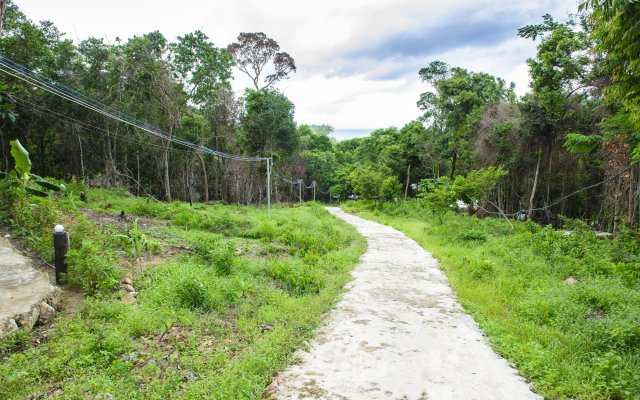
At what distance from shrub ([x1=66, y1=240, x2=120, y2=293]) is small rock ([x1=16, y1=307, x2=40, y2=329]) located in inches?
37.6

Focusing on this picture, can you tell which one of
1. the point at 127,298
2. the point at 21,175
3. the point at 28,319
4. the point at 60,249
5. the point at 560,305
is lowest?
the point at 560,305

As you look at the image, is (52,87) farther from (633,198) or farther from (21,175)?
(633,198)

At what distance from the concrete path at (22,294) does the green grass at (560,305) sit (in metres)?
5.84

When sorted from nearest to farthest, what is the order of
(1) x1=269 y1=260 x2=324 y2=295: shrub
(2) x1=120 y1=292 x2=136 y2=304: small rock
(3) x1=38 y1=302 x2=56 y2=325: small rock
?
(3) x1=38 y1=302 x2=56 y2=325: small rock
(2) x1=120 y1=292 x2=136 y2=304: small rock
(1) x1=269 y1=260 x2=324 y2=295: shrub

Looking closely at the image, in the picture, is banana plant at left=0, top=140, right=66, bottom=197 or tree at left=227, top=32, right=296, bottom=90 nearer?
banana plant at left=0, top=140, right=66, bottom=197

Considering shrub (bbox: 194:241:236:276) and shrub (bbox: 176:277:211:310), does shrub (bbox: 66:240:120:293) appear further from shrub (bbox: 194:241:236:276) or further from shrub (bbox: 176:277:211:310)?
shrub (bbox: 194:241:236:276)

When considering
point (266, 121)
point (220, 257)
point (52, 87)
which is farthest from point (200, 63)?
point (220, 257)

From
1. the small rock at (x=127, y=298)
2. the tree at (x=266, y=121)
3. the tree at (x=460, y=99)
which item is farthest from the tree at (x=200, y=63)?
the small rock at (x=127, y=298)

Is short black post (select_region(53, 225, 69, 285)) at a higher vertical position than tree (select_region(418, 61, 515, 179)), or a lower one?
lower

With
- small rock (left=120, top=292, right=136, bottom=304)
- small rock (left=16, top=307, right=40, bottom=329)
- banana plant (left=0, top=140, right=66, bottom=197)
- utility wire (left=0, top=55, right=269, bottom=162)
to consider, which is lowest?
small rock (left=120, top=292, right=136, bottom=304)

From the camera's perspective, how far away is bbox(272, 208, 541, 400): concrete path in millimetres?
3516

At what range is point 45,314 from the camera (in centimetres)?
451

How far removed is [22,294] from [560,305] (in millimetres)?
7807

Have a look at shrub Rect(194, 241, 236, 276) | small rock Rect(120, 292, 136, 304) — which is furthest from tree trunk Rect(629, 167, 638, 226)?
small rock Rect(120, 292, 136, 304)
